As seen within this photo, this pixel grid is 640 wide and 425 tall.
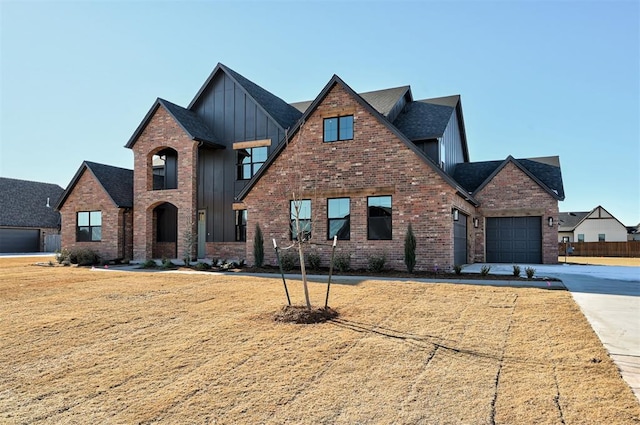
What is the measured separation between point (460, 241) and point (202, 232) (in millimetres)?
13099

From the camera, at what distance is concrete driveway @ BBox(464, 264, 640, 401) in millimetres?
5234

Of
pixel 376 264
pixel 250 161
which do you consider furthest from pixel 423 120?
pixel 376 264

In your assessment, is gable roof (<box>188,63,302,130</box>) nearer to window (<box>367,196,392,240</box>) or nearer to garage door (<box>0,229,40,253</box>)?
window (<box>367,196,392,240</box>)

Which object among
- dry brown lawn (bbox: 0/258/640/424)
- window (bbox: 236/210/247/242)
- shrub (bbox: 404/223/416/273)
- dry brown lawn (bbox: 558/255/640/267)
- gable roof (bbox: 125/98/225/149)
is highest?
gable roof (bbox: 125/98/225/149)

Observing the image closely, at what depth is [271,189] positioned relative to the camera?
1759cm

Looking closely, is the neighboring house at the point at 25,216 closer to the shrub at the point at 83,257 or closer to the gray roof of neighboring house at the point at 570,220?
the shrub at the point at 83,257

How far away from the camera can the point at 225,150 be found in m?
22.1

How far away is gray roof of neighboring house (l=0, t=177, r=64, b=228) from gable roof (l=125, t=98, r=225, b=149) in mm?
22319

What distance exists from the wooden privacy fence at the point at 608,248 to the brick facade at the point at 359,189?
2347cm

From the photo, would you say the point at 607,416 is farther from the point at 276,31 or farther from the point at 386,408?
the point at 276,31

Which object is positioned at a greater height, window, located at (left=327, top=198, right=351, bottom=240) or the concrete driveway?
window, located at (left=327, top=198, right=351, bottom=240)

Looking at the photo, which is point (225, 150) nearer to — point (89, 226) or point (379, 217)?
point (89, 226)

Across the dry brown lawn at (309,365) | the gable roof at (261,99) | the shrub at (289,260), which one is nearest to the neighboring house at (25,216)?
the gable roof at (261,99)

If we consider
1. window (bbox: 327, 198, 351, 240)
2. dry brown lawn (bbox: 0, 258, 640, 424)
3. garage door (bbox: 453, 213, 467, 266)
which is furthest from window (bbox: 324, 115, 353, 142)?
dry brown lawn (bbox: 0, 258, 640, 424)
